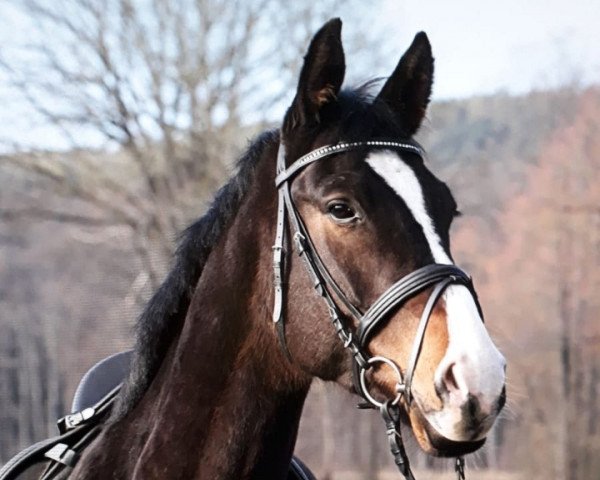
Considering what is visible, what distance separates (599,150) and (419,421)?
2239 cm

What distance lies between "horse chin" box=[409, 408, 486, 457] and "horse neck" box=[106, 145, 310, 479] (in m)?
0.48

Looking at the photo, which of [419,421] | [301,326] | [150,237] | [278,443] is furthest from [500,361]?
[150,237]

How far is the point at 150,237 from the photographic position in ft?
45.8

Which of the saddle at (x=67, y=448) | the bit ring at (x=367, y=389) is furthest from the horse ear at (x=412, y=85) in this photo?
the saddle at (x=67, y=448)

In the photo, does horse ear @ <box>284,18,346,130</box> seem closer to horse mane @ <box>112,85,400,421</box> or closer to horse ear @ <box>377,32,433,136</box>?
horse mane @ <box>112,85,400,421</box>

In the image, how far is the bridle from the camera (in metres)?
2.42

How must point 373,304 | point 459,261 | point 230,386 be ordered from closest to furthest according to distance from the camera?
1. point 373,304
2. point 230,386
3. point 459,261

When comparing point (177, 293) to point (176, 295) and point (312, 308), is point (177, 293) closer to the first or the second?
point (176, 295)

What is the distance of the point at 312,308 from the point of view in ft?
8.79

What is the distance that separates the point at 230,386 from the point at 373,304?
0.59 m

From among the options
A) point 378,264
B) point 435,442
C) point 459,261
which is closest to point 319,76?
point 378,264

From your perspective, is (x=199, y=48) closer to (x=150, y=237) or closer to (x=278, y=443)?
(x=150, y=237)

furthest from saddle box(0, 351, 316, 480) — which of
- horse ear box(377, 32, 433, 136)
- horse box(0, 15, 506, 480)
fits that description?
horse ear box(377, 32, 433, 136)

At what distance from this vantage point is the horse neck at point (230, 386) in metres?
2.76
